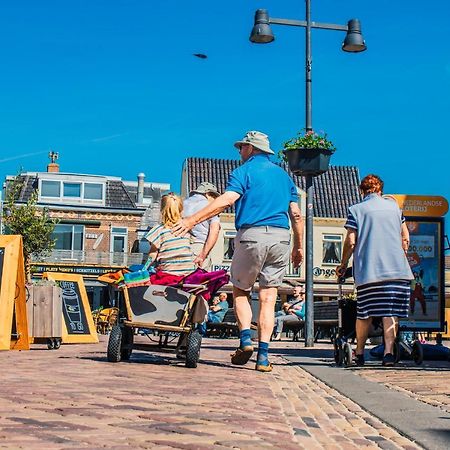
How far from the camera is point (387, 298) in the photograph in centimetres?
827

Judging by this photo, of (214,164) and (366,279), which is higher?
(214,164)

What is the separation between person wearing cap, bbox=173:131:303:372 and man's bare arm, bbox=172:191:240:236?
0.07 ft

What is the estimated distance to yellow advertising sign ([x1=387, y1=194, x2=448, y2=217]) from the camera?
37.2 ft

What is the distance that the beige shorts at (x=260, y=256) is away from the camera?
7.77m

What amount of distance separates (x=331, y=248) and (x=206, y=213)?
1875 inches

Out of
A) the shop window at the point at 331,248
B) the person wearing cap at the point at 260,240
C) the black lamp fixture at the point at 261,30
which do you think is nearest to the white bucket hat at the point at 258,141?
the person wearing cap at the point at 260,240

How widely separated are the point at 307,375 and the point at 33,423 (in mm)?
4118

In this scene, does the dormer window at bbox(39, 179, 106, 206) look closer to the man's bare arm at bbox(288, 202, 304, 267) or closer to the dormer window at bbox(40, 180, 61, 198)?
the dormer window at bbox(40, 180, 61, 198)

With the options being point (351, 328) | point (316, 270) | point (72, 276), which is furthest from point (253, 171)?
point (316, 270)

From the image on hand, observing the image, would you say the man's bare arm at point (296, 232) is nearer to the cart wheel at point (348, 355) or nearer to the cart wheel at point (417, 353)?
the cart wheel at point (348, 355)

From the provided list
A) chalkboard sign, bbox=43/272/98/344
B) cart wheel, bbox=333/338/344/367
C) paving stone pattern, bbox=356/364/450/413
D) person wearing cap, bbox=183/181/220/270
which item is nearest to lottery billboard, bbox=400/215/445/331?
cart wheel, bbox=333/338/344/367

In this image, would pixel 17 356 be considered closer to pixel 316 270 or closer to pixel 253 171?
pixel 253 171

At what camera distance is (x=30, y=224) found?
49.3 meters

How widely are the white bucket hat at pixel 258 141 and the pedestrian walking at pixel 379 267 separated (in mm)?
971
